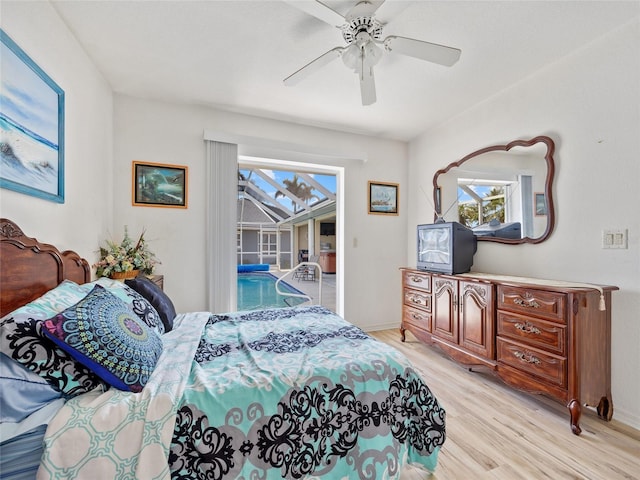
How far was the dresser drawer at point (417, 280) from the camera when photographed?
2918mm

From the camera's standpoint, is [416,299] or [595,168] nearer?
[595,168]

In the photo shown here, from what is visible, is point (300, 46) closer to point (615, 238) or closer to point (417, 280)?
point (417, 280)

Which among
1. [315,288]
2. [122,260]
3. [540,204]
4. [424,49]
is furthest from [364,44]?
[315,288]

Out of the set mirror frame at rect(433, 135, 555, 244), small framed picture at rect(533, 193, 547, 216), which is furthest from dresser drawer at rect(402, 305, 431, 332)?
small framed picture at rect(533, 193, 547, 216)

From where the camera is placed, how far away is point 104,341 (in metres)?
1.05

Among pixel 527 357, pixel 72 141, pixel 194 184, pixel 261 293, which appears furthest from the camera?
pixel 261 293

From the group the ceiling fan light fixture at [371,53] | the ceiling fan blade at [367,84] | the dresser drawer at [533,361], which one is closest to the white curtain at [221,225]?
the ceiling fan blade at [367,84]

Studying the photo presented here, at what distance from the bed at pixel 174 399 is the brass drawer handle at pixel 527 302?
1154 millimetres

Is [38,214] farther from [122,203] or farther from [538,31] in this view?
[538,31]

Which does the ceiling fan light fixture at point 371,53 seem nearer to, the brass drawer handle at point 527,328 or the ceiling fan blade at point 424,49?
the ceiling fan blade at point 424,49

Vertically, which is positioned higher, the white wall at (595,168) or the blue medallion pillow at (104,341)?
the white wall at (595,168)

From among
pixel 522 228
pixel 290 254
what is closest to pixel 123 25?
pixel 522 228

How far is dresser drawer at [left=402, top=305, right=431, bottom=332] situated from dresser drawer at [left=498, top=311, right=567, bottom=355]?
0.78 meters

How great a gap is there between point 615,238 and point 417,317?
67.1 inches
